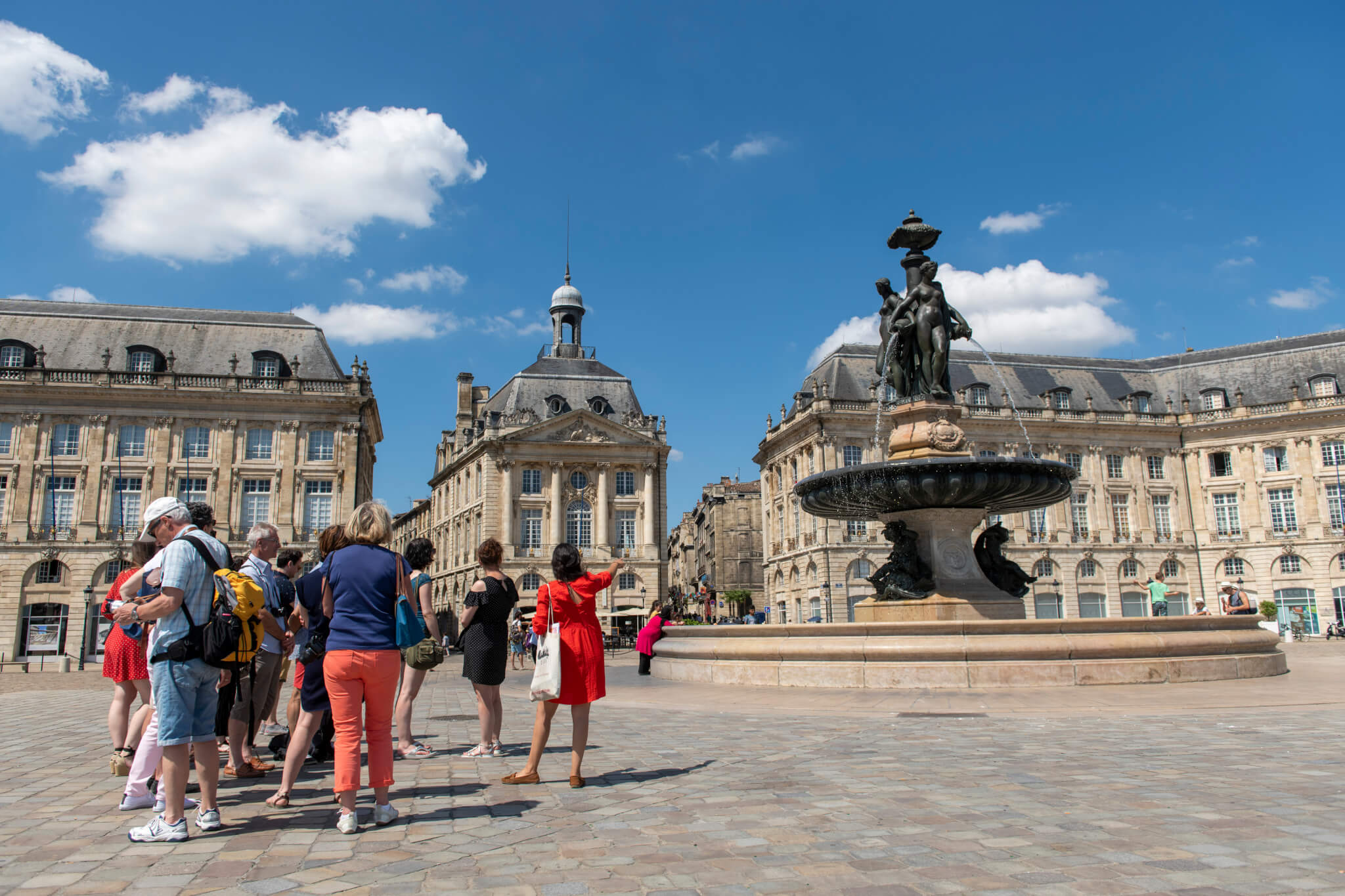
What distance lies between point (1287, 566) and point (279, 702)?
54.0 metres

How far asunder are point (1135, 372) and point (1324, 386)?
10.0 meters

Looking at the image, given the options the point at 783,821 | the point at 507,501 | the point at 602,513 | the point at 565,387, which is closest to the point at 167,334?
the point at 507,501

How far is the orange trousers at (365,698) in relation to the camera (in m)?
5.02

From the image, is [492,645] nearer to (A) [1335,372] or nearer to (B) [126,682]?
(B) [126,682]

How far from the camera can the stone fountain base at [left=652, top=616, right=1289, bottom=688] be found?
37.2ft

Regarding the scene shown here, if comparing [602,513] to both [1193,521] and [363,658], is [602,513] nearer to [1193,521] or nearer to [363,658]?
[1193,521]

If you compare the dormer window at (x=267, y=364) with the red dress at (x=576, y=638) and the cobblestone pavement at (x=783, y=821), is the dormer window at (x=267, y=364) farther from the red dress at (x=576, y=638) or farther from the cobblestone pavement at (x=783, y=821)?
the red dress at (x=576, y=638)

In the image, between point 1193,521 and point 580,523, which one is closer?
point 580,523

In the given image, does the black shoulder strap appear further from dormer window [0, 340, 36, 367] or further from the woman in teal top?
dormer window [0, 340, 36, 367]

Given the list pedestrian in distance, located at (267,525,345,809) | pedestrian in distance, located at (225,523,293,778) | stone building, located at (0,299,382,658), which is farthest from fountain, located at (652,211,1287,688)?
→ stone building, located at (0,299,382,658)

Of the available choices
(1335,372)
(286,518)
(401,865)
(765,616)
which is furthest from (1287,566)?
(401,865)

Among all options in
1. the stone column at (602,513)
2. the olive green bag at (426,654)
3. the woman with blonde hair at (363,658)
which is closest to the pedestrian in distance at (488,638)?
the olive green bag at (426,654)

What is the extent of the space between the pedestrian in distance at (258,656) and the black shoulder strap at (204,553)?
1.13m

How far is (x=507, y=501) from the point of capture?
5191 centimetres
